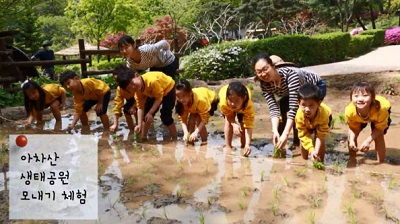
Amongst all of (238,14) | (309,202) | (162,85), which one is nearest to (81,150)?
(162,85)

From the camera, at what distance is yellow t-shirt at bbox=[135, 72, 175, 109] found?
16.5 ft

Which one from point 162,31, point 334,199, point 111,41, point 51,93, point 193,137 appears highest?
point 162,31

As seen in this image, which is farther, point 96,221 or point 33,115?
point 33,115

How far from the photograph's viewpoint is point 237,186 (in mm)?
3654

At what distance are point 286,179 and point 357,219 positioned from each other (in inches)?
36.1

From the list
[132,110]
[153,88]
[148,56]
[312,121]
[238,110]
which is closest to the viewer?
[312,121]

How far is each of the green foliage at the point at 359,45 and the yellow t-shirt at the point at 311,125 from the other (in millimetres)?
15800

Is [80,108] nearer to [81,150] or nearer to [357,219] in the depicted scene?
[81,150]

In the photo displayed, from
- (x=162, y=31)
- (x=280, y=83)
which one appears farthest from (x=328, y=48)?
(x=280, y=83)

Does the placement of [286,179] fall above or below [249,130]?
below

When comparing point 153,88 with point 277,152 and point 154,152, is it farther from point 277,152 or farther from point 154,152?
point 277,152

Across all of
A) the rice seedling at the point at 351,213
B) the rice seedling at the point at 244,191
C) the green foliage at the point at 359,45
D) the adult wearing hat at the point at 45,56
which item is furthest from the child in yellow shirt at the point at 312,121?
the green foliage at the point at 359,45

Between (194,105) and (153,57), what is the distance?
3.78 feet

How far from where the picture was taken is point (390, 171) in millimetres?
3932
